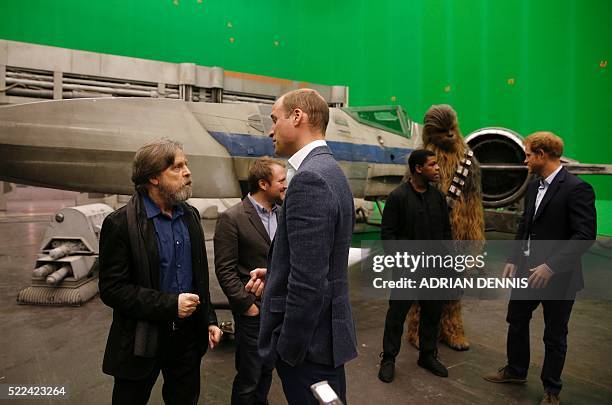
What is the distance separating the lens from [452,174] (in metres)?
3.07

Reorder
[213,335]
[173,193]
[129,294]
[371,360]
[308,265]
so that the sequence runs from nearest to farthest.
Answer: [308,265] < [129,294] < [173,193] < [213,335] < [371,360]

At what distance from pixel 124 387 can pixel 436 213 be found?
2027 mm

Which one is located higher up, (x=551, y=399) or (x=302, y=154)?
(x=302, y=154)

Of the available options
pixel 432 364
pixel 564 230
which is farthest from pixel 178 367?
pixel 564 230

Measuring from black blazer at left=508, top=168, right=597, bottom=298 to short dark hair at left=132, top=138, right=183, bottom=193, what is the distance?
6.77 feet

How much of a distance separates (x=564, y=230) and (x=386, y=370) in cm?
135

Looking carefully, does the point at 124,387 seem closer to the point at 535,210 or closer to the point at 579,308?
the point at 535,210

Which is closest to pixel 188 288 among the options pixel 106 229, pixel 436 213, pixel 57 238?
pixel 106 229

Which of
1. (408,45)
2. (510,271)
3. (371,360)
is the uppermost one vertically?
(408,45)

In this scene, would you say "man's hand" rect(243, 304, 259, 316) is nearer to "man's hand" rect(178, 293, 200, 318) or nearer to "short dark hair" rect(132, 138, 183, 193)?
"man's hand" rect(178, 293, 200, 318)

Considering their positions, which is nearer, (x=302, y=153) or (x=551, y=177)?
(x=302, y=153)

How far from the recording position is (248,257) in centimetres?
216

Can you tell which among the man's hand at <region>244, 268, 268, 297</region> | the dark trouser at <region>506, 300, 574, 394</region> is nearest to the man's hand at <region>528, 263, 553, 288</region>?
the dark trouser at <region>506, 300, 574, 394</region>

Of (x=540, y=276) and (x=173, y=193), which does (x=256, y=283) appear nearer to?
(x=173, y=193)
